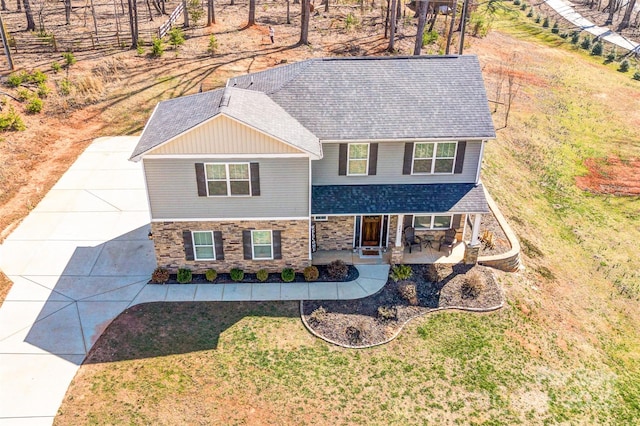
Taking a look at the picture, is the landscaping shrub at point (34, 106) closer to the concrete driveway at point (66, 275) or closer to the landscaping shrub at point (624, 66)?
the concrete driveway at point (66, 275)

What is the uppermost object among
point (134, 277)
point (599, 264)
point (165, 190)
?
point (165, 190)

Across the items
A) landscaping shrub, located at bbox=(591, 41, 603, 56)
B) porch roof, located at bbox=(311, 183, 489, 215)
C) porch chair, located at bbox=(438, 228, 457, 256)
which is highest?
porch roof, located at bbox=(311, 183, 489, 215)

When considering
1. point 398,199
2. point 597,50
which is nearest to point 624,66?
point 597,50

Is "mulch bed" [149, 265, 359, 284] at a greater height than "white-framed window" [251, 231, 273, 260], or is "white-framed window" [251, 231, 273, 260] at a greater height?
"white-framed window" [251, 231, 273, 260]

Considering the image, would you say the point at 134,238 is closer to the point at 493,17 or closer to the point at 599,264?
the point at 599,264

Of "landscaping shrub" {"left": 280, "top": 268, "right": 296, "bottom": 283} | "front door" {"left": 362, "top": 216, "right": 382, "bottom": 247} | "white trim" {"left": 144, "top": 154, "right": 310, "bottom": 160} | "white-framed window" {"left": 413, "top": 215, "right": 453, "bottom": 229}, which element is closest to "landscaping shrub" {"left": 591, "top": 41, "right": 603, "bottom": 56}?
"white-framed window" {"left": 413, "top": 215, "right": 453, "bottom": 229}

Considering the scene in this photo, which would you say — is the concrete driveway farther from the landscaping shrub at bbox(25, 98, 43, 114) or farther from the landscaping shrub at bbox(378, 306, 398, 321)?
the landscaping shrub at bbox(378, 306, 398, 321)

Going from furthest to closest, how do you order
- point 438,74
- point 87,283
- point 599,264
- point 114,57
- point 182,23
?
point 182,23 < point 114,57 < point 599,264 < point 438,74 < point 87,283

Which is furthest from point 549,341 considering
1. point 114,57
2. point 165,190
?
point 114,57
